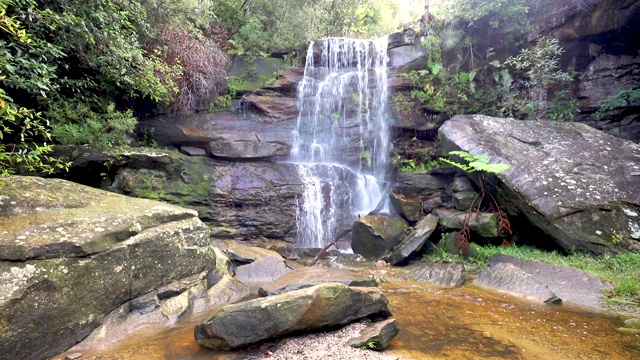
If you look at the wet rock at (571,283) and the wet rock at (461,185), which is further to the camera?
the wet rock at (461,185)

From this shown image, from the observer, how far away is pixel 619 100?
1091 cm

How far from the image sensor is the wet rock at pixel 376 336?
4168 mm

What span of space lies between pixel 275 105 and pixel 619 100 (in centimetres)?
1099

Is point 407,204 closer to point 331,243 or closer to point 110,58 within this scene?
point 331,243

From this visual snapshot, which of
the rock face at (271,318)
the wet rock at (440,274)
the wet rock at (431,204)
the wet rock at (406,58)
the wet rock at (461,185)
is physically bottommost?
the wet rock at (440,274)

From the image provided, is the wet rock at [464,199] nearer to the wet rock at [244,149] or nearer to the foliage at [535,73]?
the foliage at [535,73]

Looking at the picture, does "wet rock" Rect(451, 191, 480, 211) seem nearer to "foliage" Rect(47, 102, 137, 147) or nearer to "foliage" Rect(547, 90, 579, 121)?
"foliage" Rect(547, 90, 579, 121)

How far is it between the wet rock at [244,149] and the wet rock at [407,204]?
4.11m

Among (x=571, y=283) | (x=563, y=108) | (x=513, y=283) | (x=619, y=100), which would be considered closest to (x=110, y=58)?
(x=513, y=283)

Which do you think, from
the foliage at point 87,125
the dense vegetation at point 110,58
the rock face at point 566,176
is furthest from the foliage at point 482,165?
the foliage at point 87,125

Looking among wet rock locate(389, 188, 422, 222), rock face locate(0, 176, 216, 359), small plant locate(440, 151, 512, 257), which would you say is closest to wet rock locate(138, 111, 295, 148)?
wet rock locate(389, 188, 422, 222)

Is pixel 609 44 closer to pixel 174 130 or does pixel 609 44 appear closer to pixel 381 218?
pixel 381 218

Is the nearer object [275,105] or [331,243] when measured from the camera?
[331,243]

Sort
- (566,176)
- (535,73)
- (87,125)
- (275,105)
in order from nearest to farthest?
(87,125) → (566,176) → (535,73) → (275,105)
